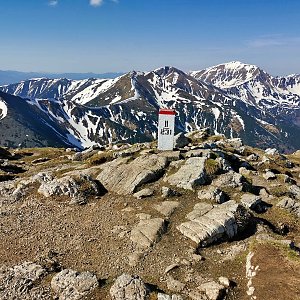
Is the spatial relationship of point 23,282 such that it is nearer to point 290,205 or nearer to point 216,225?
point 216,225

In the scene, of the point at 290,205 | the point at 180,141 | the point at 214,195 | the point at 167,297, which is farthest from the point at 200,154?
the point at 167,297

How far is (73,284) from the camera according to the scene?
23.8m

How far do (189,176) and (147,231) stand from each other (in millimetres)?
11664

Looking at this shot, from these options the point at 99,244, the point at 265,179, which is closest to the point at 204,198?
the point at 99,244

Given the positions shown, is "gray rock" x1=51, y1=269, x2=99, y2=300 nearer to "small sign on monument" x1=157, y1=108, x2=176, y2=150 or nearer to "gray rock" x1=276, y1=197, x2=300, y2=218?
"gray rock" x1=276, y1=197, x2=300, y2=218

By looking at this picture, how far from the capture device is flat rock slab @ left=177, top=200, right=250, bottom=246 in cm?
2970

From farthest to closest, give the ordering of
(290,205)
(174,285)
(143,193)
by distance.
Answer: (290,205) < (143,193) < (174,285)

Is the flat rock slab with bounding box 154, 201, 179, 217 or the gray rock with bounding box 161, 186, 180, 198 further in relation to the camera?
the gray rock with bounding box 161, 186, 180, 198

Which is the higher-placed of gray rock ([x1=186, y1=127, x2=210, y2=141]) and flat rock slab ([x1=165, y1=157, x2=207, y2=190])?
flat rock slab ([x1=165, y1=157, x2=207, y2=190])

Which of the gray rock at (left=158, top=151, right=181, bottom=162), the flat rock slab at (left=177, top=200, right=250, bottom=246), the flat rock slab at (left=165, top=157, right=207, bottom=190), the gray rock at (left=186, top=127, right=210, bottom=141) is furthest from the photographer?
the gray rock at (left=186, top=127, right=210, bottom=141)

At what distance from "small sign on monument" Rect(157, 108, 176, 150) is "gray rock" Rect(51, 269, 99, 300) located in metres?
28.1

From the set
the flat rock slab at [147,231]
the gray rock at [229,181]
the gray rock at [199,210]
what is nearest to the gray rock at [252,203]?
the gray rock at [229,181]

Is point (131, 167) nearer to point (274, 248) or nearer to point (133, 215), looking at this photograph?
point (133, 215)

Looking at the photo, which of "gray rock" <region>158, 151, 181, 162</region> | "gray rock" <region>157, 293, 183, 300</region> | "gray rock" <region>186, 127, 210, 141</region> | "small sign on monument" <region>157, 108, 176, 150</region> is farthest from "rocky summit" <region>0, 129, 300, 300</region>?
"gray rock" <region>186, 127, 210, 141</region>
